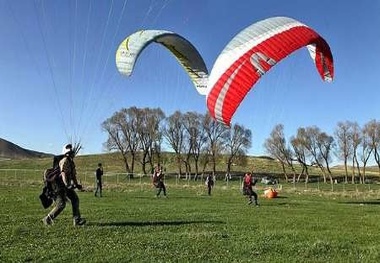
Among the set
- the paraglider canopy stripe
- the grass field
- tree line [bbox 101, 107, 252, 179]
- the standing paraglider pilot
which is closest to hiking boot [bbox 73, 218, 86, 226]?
the standing paraglider pilot

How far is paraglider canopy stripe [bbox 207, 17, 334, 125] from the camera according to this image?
17016 mm

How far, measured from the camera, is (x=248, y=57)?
17047 millimetres

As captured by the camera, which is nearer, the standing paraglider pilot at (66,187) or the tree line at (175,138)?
the standing paraglider pilot at (66,187)

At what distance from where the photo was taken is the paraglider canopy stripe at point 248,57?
17.0 meters

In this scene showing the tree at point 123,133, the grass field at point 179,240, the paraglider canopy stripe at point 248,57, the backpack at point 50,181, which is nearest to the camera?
the grass field at point 179,240

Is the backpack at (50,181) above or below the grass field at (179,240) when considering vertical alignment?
above

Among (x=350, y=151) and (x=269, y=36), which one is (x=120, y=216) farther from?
(x=350, y=151)

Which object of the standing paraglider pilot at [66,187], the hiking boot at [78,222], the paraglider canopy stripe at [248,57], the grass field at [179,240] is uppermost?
the paraglider canopy stripe at [248,57]

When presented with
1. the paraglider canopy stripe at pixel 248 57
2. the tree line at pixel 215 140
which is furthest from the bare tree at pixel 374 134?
the paraglider canopy stripe at pixel 248 57

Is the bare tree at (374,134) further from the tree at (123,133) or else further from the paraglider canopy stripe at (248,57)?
the paraglider canopy stripe at (248,57)

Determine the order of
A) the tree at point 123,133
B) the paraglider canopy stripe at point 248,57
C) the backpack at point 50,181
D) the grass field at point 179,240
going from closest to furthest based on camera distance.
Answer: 1. the grass field at point 179,240
2. the backpack at point 50,181
3. the paraglider canopy stripe at point 248,57
4. the tree at point 123,133

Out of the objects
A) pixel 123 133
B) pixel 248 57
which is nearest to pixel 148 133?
pixel 123 133

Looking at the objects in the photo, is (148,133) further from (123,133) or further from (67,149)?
(67,149)

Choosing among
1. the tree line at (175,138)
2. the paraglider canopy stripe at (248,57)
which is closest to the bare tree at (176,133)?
the tree line at (175,138)
